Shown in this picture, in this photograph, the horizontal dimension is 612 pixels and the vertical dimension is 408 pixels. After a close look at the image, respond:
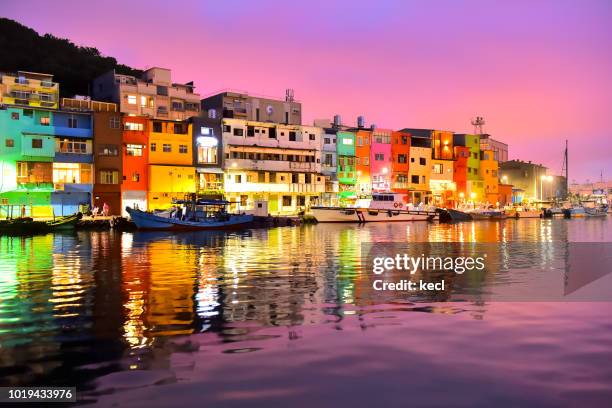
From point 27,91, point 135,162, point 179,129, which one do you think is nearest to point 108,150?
point 135,162

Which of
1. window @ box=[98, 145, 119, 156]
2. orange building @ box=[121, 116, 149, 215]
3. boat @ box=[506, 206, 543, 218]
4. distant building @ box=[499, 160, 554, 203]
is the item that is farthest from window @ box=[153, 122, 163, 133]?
distant building @ box=[499, 160, 554, 203]

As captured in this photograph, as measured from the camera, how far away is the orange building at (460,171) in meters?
101

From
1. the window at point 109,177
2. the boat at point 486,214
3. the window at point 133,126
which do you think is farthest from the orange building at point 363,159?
the window at point 109,177

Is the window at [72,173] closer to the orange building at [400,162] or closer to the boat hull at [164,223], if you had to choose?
the boat hull at [164,223]

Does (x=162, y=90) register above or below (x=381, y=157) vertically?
above

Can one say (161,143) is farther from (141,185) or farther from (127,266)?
(127,266)

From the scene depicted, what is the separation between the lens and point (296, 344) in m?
9.96

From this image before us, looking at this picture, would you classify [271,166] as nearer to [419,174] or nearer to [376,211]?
[376,211]

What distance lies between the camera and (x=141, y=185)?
64.8m

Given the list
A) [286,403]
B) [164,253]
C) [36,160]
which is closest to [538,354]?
[286,403]

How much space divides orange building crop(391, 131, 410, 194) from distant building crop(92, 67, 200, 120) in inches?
1282

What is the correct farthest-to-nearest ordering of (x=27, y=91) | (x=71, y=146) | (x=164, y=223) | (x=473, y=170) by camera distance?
(x=473, y=170) < (x=27, y=91) < (x=71, y=146) < (x=164, y=223)

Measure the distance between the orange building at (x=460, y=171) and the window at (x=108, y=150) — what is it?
60.8 meters

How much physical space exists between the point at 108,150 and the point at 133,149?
9.68ft
